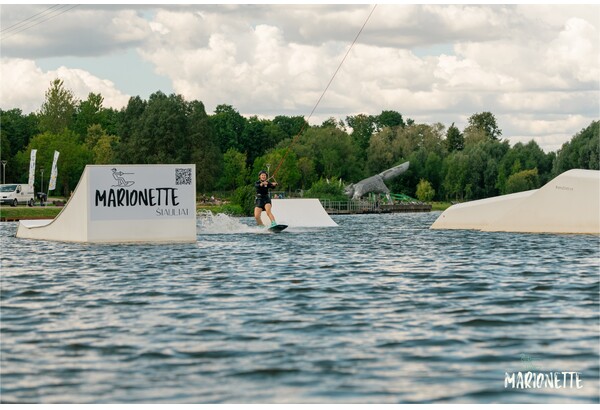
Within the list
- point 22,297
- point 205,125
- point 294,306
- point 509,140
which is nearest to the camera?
point 294,306

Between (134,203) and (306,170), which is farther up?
(306,170)

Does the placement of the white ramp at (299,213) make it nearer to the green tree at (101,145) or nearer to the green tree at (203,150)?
the green tree at (203,150)

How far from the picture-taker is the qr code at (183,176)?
2459cm

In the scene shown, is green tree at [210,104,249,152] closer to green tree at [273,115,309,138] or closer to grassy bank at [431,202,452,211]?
green tree at [273,115,309,138]

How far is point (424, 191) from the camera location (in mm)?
108438

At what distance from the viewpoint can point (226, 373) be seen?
823 cm

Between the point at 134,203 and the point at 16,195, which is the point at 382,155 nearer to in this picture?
the point at 16,195

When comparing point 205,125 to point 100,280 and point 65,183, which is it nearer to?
point 65,183

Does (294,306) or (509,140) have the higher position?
(509,140)

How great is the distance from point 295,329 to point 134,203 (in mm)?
14497

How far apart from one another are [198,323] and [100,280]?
5.18 meters

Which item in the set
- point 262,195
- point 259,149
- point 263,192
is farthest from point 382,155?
point 263,192

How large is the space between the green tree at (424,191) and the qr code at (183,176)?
85.3 m

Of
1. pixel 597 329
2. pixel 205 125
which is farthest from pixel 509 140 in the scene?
pixel 597 329
